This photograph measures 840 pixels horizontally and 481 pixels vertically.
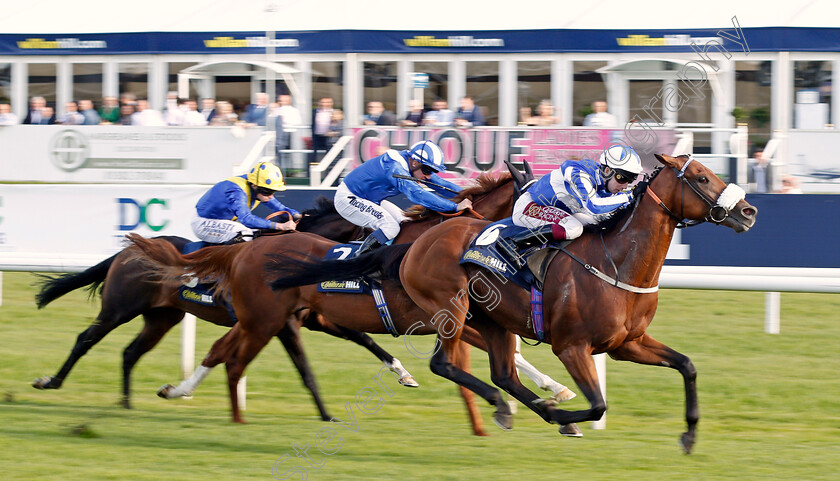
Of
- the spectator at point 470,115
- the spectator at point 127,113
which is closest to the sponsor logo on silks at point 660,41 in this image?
the spectator at point 470,115

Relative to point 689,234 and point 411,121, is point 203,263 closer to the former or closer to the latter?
point 689,234

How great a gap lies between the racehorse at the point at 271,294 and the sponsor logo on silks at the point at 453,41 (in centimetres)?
643

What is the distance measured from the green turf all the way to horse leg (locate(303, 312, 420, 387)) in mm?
224

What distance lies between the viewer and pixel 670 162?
15.7ft

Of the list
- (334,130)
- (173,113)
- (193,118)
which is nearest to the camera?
(334,130)

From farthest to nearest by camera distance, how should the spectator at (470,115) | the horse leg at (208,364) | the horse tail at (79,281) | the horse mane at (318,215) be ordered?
the spectator at (470,115)
the horse mane at (318,215)
the horse tail at (79,281)
the horse leg at (208,364)

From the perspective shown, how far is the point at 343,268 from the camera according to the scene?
5.42m

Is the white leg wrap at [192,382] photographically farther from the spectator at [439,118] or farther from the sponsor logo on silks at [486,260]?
the spectator at [439,118]

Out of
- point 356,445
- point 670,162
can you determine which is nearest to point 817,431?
point 670,162

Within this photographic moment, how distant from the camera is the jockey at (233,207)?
20.6ft

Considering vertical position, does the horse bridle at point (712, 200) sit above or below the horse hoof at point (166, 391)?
above

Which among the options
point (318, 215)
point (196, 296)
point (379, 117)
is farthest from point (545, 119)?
point (196, 296)

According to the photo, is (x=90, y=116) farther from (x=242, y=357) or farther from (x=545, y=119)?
(x=242, y=357)

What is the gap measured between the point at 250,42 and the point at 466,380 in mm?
8833
